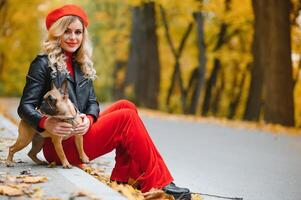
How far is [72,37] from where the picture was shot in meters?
5.77

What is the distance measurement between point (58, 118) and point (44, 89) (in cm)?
49

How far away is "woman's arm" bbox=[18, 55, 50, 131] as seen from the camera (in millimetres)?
5457

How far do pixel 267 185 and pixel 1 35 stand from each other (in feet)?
97.9

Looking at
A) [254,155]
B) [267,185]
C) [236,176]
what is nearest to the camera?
[267,185]

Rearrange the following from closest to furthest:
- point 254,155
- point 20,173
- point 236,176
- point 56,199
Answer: point 56,199 < point 20,173 < point 236,176 < point 254,155

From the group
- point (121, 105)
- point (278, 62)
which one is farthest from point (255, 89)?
point (121, 105)

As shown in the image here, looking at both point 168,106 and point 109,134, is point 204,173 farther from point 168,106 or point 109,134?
point 168,106

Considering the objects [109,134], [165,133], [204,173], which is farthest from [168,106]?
[109,134]

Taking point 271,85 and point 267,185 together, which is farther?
point 271,85

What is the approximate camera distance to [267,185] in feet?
22.9

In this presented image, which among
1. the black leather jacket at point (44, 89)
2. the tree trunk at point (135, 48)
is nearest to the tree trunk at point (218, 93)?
the tree trunk at point (135, 48)

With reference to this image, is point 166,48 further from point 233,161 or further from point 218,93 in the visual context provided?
point 233,161

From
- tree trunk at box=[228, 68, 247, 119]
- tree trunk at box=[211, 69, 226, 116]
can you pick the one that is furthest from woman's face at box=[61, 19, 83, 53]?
tree trunk at box=[211, 69, 226, 116]

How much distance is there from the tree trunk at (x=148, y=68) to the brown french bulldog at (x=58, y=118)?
19.6 m
